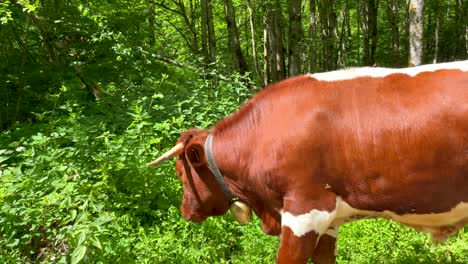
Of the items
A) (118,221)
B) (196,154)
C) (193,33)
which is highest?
(193,33)

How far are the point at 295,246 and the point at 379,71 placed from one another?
55.3 inches

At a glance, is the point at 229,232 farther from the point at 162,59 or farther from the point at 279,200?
the point at 162,59

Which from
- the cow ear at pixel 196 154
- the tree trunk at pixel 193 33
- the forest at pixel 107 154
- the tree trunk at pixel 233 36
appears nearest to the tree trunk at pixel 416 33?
the forest at pixel 107 154

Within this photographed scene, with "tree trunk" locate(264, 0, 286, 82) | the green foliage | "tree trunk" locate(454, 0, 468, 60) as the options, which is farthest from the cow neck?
"tree trunk" locate(454, 0, 468, 60)

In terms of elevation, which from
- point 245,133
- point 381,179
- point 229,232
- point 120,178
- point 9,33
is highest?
point 9,33

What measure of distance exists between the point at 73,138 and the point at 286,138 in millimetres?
3192

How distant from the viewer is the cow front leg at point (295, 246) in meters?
3.25

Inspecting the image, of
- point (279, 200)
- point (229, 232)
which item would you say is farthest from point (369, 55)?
point (279, 200)

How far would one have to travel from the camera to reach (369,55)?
58.8 feet

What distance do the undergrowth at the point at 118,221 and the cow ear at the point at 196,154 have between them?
0.87m

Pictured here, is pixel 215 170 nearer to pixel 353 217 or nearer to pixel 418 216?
pixel 353 217

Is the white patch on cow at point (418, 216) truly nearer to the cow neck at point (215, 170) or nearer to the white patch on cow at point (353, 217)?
the white patch on cow at point (353, 217)

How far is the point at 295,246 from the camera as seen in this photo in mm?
3262

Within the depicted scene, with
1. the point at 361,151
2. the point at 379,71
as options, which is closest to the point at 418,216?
the point at 361,151
